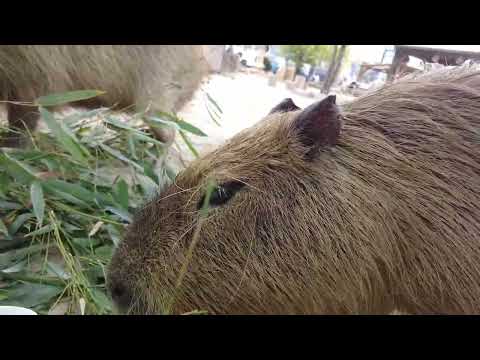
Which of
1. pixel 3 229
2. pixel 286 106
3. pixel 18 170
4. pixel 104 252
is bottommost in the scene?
pixel 104 252

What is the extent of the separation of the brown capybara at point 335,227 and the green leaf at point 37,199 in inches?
19.6

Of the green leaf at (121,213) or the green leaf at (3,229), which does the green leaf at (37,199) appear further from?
the green leaf at (121,213)

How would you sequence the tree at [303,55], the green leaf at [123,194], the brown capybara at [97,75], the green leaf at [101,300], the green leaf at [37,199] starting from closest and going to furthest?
the green leaf at [101,300], the green leaf at [37,199], the green leaf at [123,194], the brown capybara at [97,75], the tree at [303,55]

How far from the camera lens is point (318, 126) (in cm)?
106

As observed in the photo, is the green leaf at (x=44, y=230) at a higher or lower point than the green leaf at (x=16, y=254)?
higher

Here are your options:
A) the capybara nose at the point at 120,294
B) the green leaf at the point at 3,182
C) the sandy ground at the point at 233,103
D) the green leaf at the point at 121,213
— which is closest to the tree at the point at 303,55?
the sandy ground at the point at 233,103

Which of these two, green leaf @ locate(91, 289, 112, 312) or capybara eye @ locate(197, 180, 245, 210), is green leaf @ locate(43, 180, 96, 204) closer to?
green leaf @ locate(91, 289, 112, 312)

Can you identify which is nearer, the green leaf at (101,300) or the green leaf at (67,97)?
the green leaf at (101,300)

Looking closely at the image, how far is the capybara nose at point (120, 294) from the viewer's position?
109 cm

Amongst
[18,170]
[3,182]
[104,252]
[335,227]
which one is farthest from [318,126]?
[3,182]

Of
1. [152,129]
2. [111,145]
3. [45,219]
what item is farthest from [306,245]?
[152,129]

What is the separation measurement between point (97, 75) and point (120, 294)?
2286 millimetres

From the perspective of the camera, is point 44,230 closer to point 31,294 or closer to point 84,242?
point 84,242

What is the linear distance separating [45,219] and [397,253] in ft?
4.58
